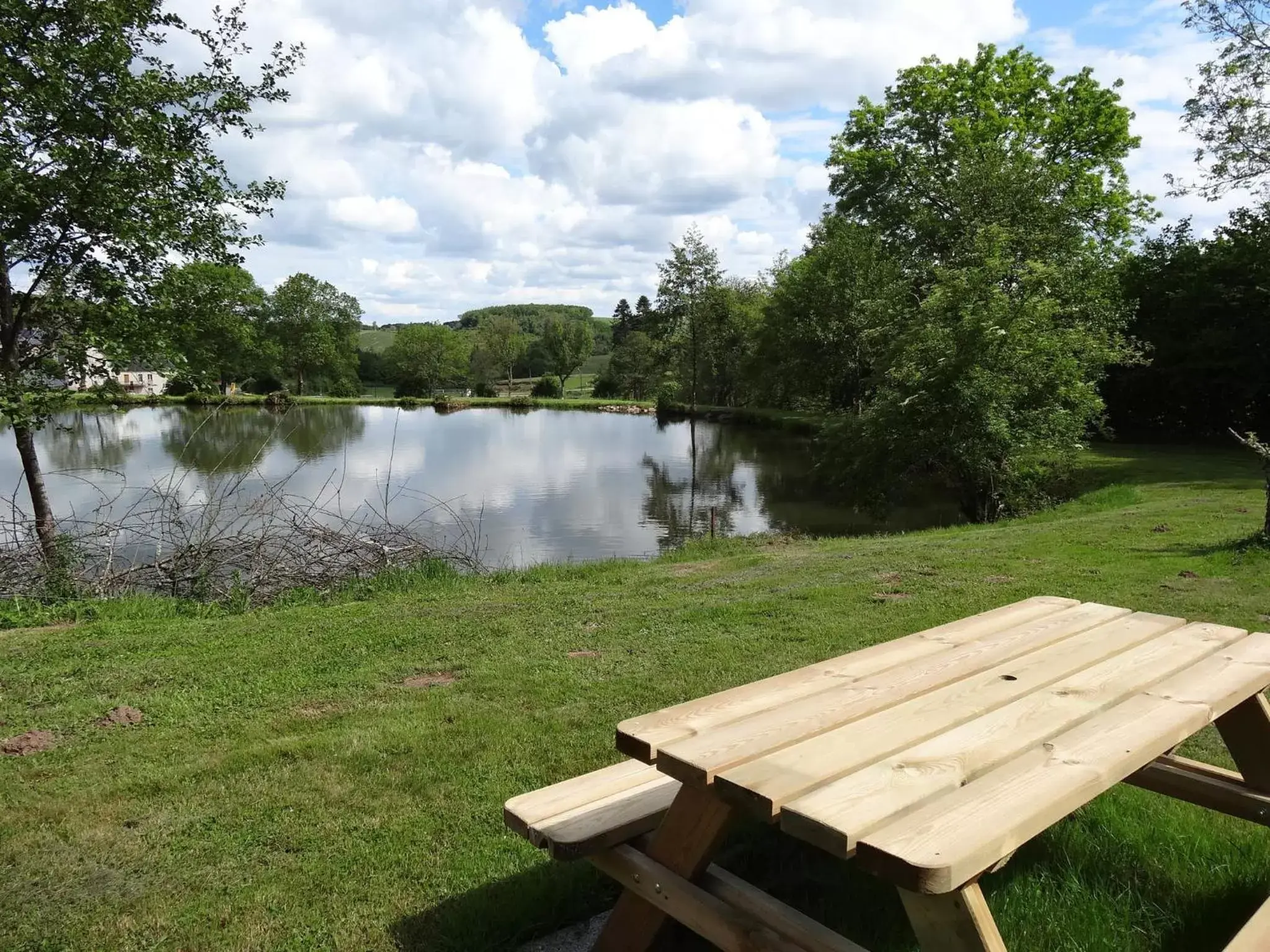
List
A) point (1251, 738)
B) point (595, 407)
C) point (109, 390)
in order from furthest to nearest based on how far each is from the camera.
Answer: point (595, 407) → point (109, 390) → point (1251, 738)

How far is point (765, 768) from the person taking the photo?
165cm

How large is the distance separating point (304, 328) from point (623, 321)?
34251 mm

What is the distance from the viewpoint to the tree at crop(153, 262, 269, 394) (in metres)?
8.20

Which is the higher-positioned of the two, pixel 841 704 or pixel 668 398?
pixel 841 704

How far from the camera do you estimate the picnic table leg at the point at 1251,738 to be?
2.62 metres

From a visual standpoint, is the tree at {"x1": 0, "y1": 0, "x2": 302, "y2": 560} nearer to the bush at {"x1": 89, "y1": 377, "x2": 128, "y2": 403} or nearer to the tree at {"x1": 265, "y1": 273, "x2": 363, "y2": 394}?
the bush at {"x1": 89, "y1": 377, "x2": 128, "y2": 403}

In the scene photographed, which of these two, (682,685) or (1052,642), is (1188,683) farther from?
(682,685)

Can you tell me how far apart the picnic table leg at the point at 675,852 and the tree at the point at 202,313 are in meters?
7.84

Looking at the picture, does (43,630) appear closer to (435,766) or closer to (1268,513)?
(435,766)

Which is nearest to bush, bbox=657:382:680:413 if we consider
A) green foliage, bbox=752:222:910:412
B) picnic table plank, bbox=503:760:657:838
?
green foliage, bbox=752:222:910:412

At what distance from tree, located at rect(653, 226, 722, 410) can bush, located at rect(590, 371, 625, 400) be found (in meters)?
24.0

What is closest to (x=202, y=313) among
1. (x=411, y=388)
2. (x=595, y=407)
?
(x=595, y=407)

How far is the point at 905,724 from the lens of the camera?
1900 millimetres

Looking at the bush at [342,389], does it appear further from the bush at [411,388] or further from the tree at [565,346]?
the tree at [565,346]
